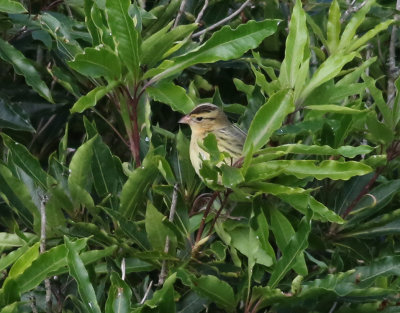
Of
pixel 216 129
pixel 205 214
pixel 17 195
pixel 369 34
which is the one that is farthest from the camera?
pixel 216 129

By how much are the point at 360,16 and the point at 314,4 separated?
2.67ft

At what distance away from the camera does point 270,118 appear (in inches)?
118

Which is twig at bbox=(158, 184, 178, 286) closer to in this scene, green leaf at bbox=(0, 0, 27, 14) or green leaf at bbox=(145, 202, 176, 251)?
green leaf at bbox=(145, 202, 176, 251)

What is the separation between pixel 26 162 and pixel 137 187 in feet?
1.31

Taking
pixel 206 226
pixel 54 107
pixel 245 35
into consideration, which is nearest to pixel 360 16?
pixel 245 35

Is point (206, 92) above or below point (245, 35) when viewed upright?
below

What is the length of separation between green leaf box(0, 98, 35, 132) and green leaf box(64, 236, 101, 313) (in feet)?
4.14

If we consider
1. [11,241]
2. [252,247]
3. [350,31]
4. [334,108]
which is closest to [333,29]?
[350,31]

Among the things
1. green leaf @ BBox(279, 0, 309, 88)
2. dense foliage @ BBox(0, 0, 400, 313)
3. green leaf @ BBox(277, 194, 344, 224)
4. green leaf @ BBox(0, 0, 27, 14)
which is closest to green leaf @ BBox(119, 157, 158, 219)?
dense foliage @ BBox(0, 0, 400, 313)

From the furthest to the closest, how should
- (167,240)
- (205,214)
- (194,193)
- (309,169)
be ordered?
1. (194,193)
2. (167,240)
3. (205,214)
4. (309,169)

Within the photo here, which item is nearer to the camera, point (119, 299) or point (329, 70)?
point (119, 299)

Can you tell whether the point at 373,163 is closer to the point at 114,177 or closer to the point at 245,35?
the point at 245,35

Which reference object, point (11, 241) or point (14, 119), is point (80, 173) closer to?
point (11, 241)

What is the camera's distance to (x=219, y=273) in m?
3.32
